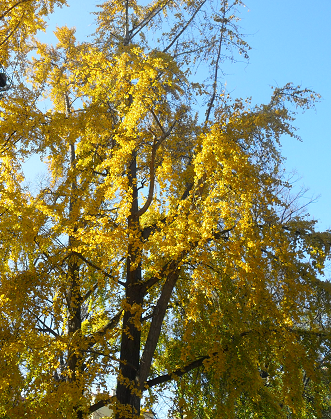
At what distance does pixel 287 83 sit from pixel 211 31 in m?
2.57

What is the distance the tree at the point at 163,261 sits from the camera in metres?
6.87

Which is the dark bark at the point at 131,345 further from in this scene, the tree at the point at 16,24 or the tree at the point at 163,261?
the tree at the point at 16,24

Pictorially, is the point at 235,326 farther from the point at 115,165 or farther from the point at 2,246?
the point at 2,246

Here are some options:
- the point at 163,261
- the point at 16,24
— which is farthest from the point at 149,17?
the point at 163,261

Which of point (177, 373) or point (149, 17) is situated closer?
point (177, 373)

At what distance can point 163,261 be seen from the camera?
7207 millimetres

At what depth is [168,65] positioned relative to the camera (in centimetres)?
853

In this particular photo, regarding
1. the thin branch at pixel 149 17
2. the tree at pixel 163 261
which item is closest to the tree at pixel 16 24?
the tree at pixel 163 261

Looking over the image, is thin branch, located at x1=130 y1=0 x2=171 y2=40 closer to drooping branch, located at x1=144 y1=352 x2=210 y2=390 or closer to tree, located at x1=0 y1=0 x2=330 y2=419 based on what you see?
tree, located at x1=0 y1=0 x2=330 y2=419

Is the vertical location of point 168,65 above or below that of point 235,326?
above

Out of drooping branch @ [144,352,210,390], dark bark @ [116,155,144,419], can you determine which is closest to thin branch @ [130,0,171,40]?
dark bark @ [116,155,144,419]

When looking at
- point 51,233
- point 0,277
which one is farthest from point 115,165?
point 0,277

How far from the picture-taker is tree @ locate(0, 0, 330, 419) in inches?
270

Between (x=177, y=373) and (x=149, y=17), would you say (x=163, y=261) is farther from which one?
(x=149, y=17)
